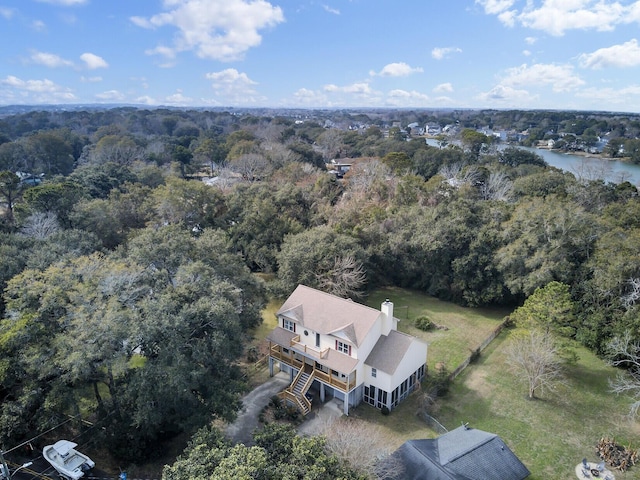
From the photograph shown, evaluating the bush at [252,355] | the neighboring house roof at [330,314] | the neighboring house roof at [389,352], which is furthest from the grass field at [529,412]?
the bush at [252,355]

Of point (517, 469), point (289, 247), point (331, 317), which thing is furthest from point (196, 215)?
point (517, 469)

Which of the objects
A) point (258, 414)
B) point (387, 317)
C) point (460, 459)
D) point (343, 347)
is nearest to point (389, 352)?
point (387, 317)

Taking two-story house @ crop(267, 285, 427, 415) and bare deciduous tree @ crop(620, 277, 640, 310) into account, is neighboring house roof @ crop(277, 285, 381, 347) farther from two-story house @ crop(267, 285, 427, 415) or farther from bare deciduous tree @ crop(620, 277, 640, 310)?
bare deciduous tree @ crop(620, 277, 640, 310)

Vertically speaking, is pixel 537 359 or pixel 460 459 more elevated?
pixel 537 359

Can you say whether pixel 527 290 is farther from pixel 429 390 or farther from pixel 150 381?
pixel 150 381

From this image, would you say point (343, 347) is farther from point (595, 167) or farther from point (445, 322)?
point (595, 167)

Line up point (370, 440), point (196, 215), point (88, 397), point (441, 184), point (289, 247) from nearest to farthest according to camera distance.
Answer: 1. point (370, 440)
2. point (88, 397)
3. point (289, 247)
4. point (196, 215)
5. point (441, 184)
